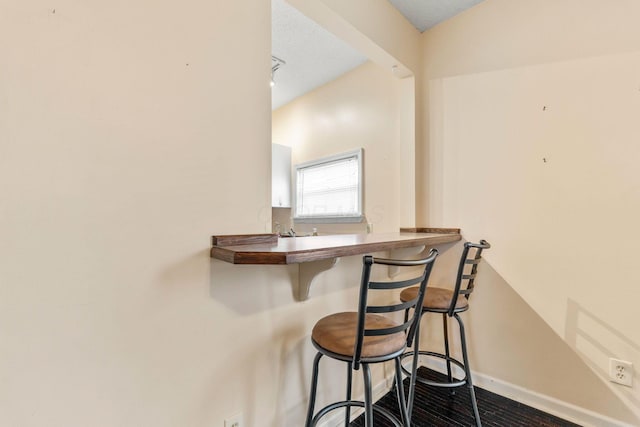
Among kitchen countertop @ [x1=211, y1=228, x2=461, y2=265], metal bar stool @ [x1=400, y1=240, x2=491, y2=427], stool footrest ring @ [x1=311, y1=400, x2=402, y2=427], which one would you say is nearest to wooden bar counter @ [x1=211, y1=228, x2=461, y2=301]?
kitchen countertop @ [x1=211, y1=228, x2=461, y2=265]

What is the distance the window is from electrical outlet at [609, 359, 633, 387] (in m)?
1.90

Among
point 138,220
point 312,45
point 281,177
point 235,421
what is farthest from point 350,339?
point 281,177

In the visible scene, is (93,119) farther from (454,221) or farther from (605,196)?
(605,196)

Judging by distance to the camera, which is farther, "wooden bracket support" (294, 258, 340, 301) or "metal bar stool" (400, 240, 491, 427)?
"metal bar stool" (400, 240, 491, 427)

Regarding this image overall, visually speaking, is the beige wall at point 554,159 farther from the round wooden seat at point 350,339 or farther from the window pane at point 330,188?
the round wooden seat at point 350,339

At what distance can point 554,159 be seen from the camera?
5.70 feet

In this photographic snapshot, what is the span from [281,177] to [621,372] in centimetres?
322

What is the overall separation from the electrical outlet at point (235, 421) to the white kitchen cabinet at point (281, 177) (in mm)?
2611

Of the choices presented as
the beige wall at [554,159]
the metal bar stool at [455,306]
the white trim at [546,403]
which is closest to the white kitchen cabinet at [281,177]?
the beige wall at [554,159]

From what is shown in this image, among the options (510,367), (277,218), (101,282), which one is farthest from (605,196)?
(277,218)

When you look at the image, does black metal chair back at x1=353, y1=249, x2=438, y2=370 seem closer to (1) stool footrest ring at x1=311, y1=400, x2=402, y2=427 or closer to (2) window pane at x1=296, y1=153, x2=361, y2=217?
(1) stool footrest ring at x1=311, y1=400, x2=402, y2=427

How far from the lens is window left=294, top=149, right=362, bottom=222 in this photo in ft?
9.57

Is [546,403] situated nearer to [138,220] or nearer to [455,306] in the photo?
[455,306]

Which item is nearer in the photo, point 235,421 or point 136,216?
point 136,216
